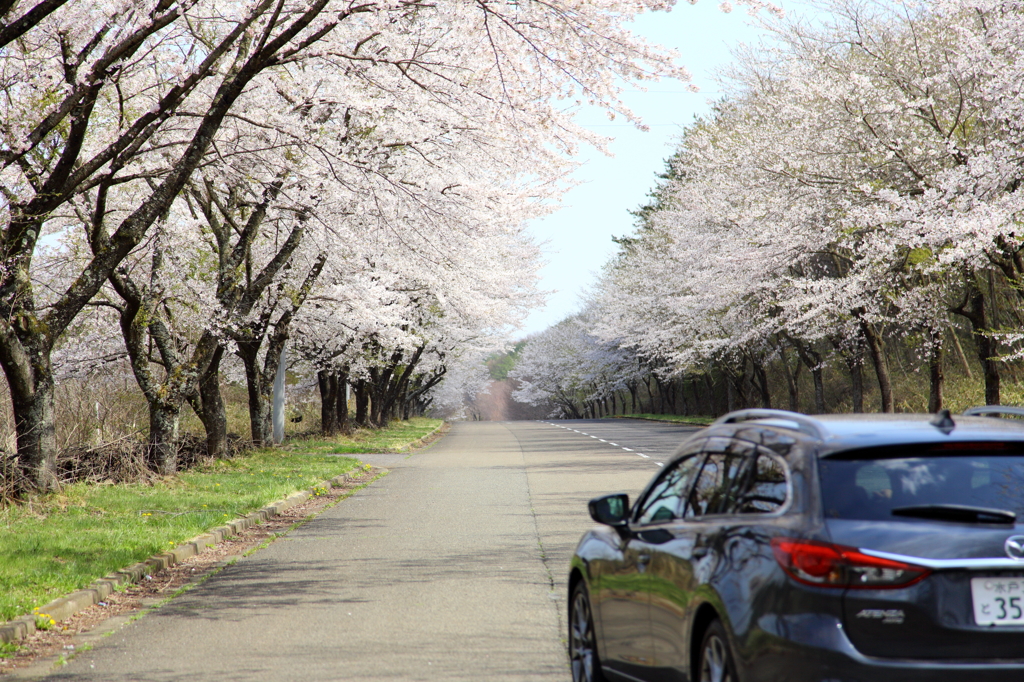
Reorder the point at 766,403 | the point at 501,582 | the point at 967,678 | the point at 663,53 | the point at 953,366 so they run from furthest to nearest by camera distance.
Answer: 1. the point at 766,403
2. the point at 953,366
3. the point at 663,53
4. the point at 501,582
5. the point at 967,678

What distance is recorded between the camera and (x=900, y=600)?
3.43m

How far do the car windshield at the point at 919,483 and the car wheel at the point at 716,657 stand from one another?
2.05 feet

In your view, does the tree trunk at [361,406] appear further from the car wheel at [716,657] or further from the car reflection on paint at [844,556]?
the car wheel at [716,657]

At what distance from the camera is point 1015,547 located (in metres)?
3.48

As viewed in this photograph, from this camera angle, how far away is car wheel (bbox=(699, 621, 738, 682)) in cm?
378

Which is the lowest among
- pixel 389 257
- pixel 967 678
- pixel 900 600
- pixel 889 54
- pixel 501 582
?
pixel 501 582

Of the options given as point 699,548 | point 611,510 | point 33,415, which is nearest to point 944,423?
point 699,548

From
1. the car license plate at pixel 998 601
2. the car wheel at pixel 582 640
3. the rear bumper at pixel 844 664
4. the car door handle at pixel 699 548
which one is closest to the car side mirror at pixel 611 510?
the car wheel at pixel 582 640

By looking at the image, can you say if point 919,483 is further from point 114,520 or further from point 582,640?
point 114,520

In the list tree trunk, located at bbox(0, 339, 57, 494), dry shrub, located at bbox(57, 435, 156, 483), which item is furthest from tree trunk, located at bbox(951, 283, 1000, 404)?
tree trunk, located at bbox(0, 339, 57, 494)

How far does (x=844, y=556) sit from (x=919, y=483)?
1.58 ft

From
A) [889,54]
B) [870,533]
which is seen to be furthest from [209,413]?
[870,533]

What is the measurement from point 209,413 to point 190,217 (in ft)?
13.9

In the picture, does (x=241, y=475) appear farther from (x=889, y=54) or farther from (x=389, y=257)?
(x=889, y=54)
